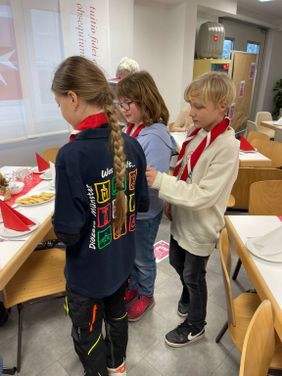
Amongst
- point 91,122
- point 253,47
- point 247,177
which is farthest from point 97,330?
point 253,47

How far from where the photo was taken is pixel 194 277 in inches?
51.3

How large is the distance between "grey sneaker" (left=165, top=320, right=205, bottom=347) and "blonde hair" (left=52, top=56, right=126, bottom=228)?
103 cm


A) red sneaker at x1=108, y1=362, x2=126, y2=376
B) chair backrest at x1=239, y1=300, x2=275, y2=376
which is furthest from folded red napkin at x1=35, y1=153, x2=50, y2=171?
chair backrest at x1=239, y1=300, x2=275, y2=376

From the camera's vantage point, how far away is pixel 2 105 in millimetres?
2557

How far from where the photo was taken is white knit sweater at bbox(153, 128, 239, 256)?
1092 mm

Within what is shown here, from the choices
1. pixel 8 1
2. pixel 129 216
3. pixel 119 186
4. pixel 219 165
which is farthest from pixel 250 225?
pixel 8 1

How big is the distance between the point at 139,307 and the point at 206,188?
3.13 feet

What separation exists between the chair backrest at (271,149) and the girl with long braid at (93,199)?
2.07 metres

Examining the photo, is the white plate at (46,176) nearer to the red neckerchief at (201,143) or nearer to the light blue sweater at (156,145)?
the light blue sweater at (156,145)

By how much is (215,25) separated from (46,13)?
9.10 ft

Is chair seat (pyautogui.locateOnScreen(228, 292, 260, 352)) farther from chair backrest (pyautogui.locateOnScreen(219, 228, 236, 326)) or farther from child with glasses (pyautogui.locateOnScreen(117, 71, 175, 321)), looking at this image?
child with glasses (pyautogui.locateOnScreen(117, 71, 175, 321))

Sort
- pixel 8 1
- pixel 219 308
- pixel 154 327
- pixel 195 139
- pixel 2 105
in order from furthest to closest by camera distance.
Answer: pixel 2 105
pixel 8 1
pixel 219 308
pixel 154 327
pixel 195 139

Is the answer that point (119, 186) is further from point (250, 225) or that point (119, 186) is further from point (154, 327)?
point (154, 327)

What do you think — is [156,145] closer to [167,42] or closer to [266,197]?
[266,197]
